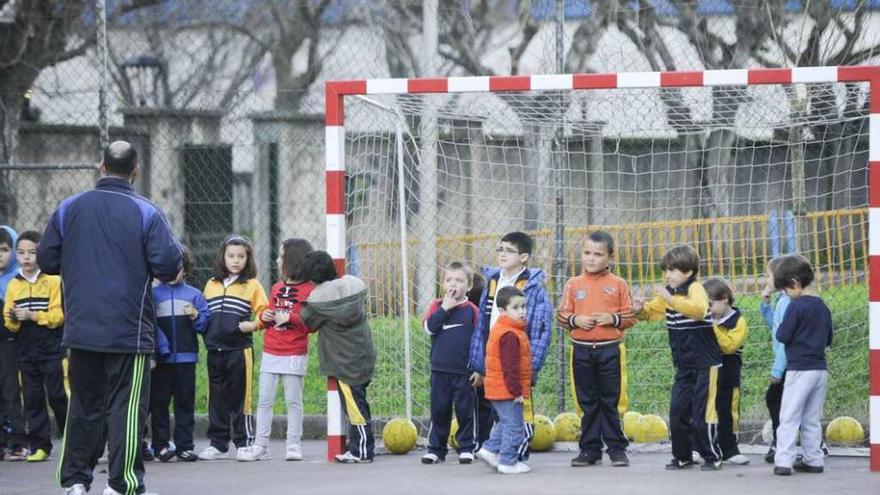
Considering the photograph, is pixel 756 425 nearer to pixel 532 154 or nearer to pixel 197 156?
pixel 532 154

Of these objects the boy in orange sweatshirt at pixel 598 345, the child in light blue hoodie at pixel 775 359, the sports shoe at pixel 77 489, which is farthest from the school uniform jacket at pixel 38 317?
the child in light blue hoodie at pixel 775 359

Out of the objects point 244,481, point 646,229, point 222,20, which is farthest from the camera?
point 222,20

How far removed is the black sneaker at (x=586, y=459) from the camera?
9.15m

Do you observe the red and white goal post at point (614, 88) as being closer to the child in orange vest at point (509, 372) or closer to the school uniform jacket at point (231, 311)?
the school uniform jacket at point (231, 311)

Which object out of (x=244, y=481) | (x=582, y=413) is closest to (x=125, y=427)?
(x=244, y=481)

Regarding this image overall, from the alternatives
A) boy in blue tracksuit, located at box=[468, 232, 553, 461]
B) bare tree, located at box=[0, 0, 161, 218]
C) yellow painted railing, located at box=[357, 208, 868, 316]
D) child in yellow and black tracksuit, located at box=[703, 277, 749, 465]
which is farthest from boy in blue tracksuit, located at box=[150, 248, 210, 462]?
bare tree, located at box=[0, 0, 161, 218]

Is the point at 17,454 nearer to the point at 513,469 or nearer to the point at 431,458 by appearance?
the point at 431,458

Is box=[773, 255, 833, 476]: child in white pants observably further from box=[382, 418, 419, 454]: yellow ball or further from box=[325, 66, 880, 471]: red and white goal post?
box=[382, 418, 419, 454]: yellow ball

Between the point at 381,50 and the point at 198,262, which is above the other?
the point at 381,50

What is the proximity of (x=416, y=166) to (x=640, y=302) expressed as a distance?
2.91 meters

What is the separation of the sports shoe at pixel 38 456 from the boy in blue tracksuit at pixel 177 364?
2.70ft

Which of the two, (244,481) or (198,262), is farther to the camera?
(198,262)

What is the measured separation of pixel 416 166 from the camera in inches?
449

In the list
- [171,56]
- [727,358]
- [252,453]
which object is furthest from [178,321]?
[171,56]
